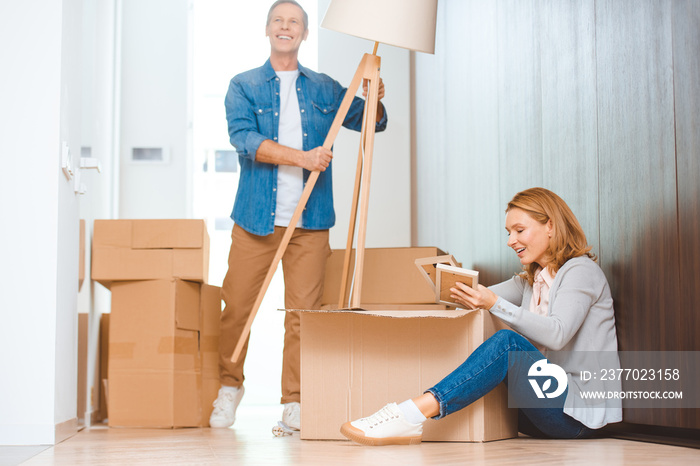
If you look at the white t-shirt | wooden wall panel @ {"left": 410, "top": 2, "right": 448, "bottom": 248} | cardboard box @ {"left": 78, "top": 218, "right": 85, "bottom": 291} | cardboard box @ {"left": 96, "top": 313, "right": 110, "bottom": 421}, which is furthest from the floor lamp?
wooden wall panel @ {"left": 410, "top": 2, "right": 448, "bottom": 248}

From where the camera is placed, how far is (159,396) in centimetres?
265

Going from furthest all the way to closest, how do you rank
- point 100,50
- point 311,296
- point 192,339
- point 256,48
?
point 256,48, point 100,50, point 192,339, point 311,296

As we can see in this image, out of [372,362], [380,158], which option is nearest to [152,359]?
[372,362]

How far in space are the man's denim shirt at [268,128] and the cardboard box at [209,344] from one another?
457 mm

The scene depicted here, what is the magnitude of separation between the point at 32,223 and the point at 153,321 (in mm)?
738

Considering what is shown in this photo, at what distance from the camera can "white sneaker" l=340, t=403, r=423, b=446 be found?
1.73m

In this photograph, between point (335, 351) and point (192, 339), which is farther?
point (192, 339)

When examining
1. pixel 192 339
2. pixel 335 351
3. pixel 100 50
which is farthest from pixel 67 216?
pixel 100 50

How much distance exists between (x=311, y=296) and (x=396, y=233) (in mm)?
1659

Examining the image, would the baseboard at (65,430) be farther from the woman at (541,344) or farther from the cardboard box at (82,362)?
the woman at (541,344)

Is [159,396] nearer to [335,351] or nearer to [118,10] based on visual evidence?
[335,351]

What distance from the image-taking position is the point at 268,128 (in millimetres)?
2562

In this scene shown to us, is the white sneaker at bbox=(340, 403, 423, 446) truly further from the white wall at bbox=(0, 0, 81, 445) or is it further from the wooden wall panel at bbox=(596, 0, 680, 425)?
the white wall at bbox=(0, 0, 81, 445)

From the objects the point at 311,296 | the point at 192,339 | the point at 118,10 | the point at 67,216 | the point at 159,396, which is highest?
the point at 118,10
